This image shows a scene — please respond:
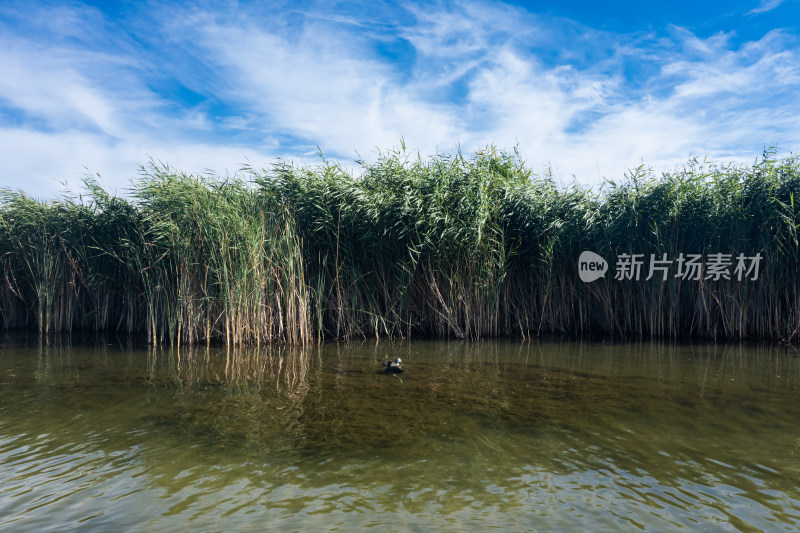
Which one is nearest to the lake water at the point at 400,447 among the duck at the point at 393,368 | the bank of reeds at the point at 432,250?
the duck at the point at 393,368

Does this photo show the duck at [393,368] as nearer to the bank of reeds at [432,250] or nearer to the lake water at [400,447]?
the lake water at [400,447]

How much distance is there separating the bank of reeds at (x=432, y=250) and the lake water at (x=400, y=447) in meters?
2.70

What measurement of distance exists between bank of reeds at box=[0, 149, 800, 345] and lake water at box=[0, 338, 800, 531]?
8.86ft

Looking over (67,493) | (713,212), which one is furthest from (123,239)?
(713,212)

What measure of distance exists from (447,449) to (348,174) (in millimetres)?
8050

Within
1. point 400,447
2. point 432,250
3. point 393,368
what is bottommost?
point 400,447

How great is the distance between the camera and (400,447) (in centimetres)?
419

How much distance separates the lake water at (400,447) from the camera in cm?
307

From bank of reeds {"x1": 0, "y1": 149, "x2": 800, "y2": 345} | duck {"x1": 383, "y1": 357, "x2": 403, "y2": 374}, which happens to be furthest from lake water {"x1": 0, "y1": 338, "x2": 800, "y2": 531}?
bank of reeds {"x1": 0, "y1": 149, "x2": 800, "y2": 345}

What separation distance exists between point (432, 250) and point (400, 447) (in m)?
7.06

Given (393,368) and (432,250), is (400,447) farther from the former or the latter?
(432,250)

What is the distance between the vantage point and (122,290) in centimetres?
1230

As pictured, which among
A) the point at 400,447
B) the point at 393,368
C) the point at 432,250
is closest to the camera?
the point at 400,447

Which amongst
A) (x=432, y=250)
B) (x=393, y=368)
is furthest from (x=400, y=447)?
(x=432, y=250)
